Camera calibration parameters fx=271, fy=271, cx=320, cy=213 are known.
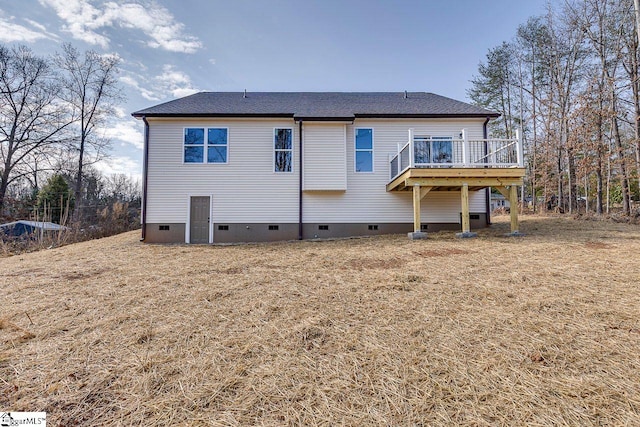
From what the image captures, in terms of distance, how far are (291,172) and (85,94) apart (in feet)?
54.9

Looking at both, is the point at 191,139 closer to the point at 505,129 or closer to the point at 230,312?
the point at 230,312

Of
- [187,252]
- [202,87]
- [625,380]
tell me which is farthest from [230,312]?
[202,87]

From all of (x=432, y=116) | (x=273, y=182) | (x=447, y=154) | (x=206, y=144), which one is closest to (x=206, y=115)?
(x=206, y=144)

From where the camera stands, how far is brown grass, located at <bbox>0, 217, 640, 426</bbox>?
64.4 inches

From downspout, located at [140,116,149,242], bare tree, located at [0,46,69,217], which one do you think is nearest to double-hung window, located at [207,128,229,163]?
downspout, located at [140,116,149,242]

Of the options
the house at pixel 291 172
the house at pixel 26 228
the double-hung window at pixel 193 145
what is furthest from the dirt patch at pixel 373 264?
the house at pixel 26 228

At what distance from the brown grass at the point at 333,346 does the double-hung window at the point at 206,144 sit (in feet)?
18.3

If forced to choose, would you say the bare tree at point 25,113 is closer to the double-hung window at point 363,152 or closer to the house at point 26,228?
the house at point 26,228

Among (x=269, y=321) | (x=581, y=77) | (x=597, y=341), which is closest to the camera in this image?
(x=597, y=341)

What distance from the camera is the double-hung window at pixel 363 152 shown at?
9719 millimetres

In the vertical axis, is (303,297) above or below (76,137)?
below

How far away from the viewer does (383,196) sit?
9656 millimetres

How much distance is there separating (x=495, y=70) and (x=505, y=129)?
13.2ft

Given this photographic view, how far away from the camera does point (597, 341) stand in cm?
228
